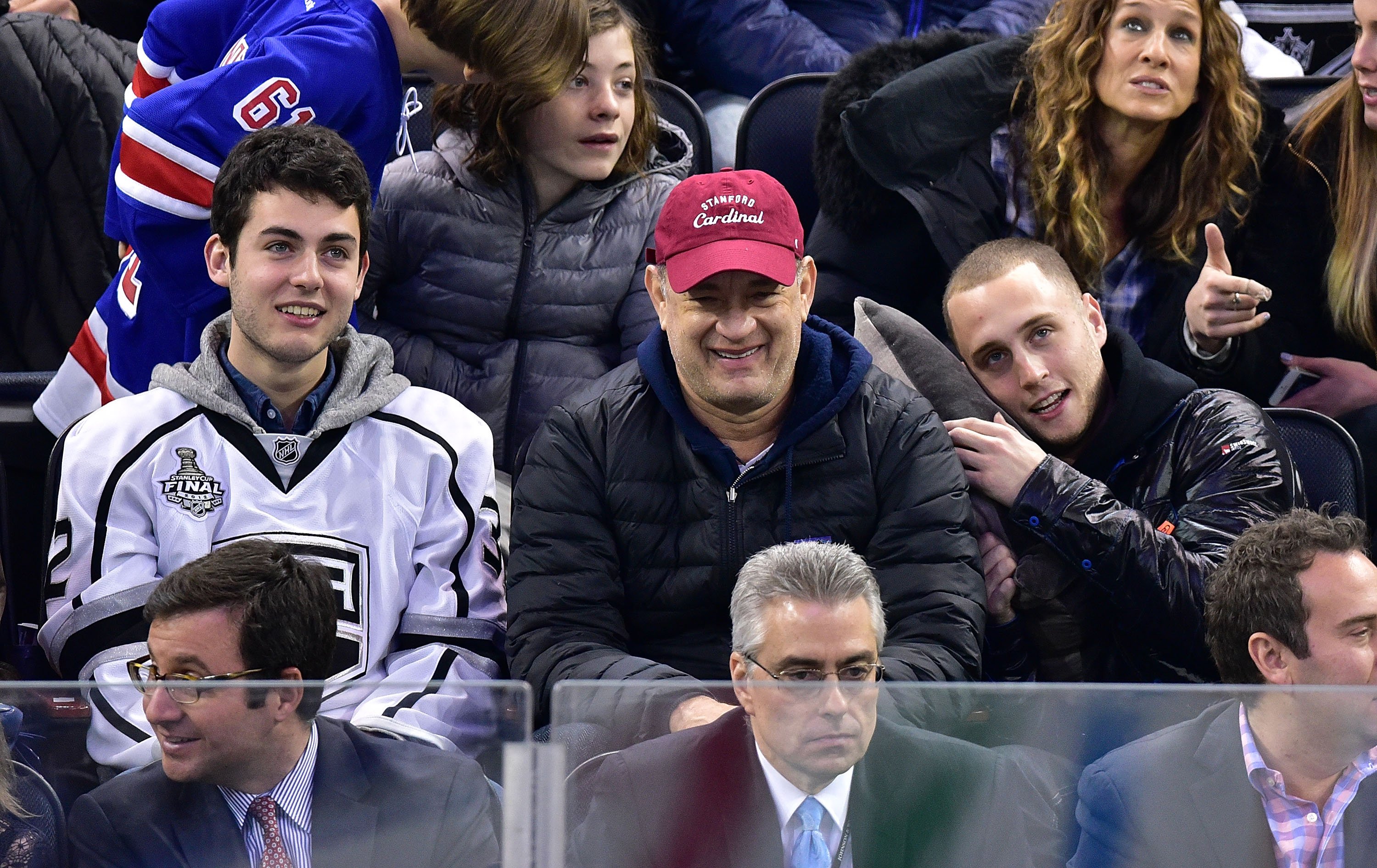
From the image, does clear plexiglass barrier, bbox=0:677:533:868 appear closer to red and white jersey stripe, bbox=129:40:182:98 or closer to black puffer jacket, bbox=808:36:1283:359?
red and white jersey stripe, bbox=129:40:182:98

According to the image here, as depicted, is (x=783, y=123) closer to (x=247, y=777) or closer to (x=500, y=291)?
(x=500, y=291)

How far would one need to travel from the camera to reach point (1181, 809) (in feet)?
4.80

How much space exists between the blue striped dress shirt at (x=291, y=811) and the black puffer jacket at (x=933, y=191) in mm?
1707

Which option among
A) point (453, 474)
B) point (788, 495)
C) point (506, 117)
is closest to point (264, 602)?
point (453, 474)

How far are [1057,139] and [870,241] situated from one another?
37 cm

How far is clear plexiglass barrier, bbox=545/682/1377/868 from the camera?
1403 millimetres

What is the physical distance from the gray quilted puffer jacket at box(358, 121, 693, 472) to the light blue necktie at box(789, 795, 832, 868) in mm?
1481

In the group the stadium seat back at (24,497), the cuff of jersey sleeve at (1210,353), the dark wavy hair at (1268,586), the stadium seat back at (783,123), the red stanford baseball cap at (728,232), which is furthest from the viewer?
the stadium seat back at (783,123)

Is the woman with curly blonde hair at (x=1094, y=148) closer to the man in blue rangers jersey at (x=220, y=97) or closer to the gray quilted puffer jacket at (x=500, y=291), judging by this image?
the gray quilted puffer jacket at (x=500, y=291)

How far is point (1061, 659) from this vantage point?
2324 mm

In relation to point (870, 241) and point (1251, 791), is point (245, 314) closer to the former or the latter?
point (870, 241)

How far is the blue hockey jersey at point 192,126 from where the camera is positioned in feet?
7.59

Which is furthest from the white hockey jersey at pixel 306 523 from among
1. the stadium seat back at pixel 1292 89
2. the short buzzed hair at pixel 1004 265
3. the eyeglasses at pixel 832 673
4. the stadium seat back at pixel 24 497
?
the stadium seat back at pixel 1292 89

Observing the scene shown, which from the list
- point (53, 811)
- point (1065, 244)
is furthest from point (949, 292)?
point (53, 811)
